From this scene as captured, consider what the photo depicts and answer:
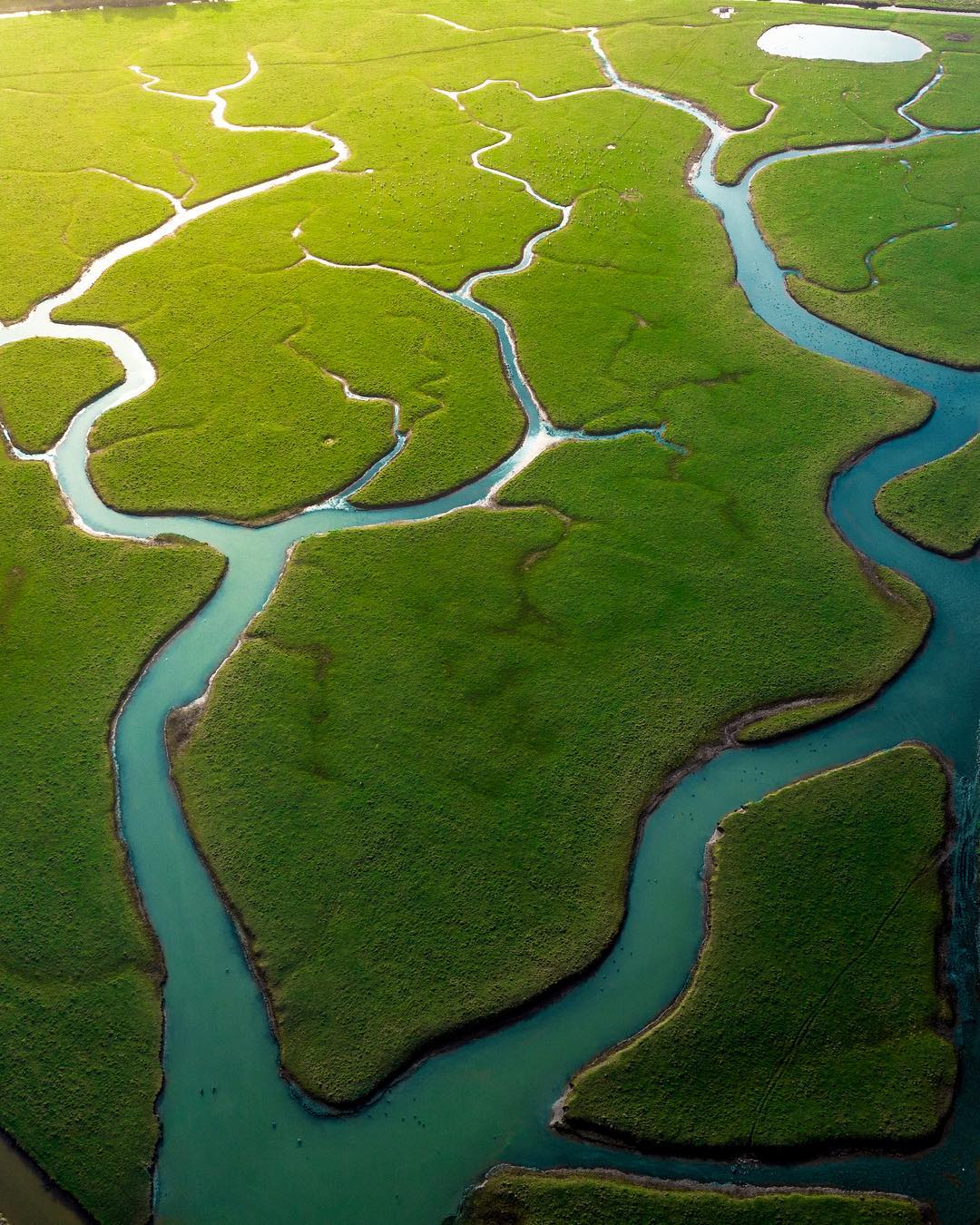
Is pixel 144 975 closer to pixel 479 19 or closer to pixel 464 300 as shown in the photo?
pixel 464 300

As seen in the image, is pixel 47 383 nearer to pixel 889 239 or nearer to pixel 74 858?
pixel 74 858

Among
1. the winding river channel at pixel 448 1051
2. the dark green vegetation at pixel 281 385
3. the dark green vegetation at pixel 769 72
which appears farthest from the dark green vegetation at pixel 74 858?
the dark green vegetation at pixel 769 72

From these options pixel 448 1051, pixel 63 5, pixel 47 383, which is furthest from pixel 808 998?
pixel 63 5

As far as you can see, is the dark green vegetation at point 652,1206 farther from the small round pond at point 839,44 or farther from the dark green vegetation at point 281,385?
the small round pond at point 839,44

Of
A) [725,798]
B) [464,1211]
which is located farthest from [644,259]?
[464,1211]

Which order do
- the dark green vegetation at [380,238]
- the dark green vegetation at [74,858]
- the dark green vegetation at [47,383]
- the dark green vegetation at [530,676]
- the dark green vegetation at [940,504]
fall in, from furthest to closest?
the dark green vegetation at [47,383]
the dark green vegetation at [380,238]
the dark green vegetation at [940,504]
the dark green vegetation at [530,676]
the dark green vegetation at [74,858]

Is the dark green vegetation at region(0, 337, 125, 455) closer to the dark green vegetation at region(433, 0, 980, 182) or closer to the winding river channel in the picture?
the winding river channel
